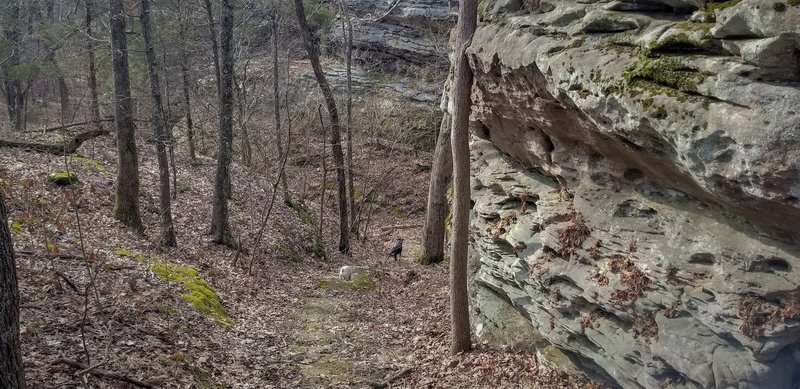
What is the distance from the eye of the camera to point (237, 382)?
838 centimetres

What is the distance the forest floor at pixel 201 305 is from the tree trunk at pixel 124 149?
413 millimetres

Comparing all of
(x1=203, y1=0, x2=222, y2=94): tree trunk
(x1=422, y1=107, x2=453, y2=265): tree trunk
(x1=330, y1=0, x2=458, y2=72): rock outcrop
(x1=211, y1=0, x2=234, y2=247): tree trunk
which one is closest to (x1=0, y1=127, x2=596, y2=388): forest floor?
(x1=211, y1=0, x2=234, y2=247): tree trunk

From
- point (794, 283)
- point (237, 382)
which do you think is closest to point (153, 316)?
point (237, 382)

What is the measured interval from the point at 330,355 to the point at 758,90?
311 inches

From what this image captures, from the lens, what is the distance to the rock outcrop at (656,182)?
4.95m

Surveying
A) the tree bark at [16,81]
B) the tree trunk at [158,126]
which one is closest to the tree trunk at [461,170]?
the tree trunk at [158,126]

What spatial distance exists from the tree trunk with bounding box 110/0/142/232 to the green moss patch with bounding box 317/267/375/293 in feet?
15.6

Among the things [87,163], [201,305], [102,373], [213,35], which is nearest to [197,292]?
[201,305]

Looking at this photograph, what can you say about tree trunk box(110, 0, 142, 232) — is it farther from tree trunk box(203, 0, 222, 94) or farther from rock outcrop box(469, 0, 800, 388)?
rock outcrop box(469, 0, 800, 388)

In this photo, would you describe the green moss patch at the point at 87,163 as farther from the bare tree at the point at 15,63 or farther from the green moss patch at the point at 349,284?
the green moss patch at the point at 349,284

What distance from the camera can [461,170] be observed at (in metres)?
9.47

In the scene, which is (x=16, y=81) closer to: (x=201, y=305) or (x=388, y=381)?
(x=201, y=305)

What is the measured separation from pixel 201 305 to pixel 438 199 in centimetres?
827

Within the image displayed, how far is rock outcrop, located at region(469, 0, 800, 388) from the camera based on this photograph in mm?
4953
